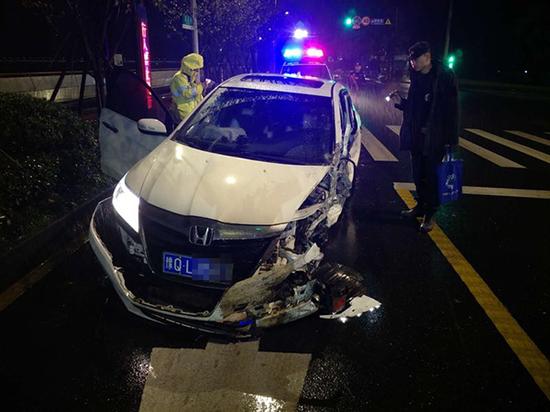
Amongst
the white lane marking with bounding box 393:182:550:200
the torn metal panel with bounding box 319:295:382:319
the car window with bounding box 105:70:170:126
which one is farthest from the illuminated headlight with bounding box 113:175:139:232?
the car window with bounding box 105:70:170:126

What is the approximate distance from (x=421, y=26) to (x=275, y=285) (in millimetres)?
57267

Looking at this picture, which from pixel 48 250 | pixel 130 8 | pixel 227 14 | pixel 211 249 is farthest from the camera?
pixel 227 14

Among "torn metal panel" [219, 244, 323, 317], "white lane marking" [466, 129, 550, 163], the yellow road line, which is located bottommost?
"white lane marking" [466, 129, 550, 163]

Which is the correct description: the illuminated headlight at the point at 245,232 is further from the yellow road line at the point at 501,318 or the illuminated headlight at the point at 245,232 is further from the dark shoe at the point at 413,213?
the dark shoe at the point at 413,213

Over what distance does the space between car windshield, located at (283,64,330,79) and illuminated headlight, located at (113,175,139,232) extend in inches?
469

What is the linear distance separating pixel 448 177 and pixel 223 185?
299cm

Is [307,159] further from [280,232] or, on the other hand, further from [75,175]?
[75,175]

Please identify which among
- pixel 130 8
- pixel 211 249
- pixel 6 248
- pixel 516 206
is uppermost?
pixel 130 8

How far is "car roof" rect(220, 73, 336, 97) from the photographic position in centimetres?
484

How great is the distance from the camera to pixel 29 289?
3.81 m

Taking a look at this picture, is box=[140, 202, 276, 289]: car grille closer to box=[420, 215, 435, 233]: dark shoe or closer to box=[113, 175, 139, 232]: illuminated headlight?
box=[113, 175, 139, 232]: illuminated headlight

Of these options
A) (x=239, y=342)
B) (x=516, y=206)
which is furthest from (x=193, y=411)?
(x=516, y=206)

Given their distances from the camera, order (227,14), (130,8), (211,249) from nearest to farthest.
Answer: (211,249) < (130,8) < (227,14)

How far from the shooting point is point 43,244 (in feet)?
14.5
